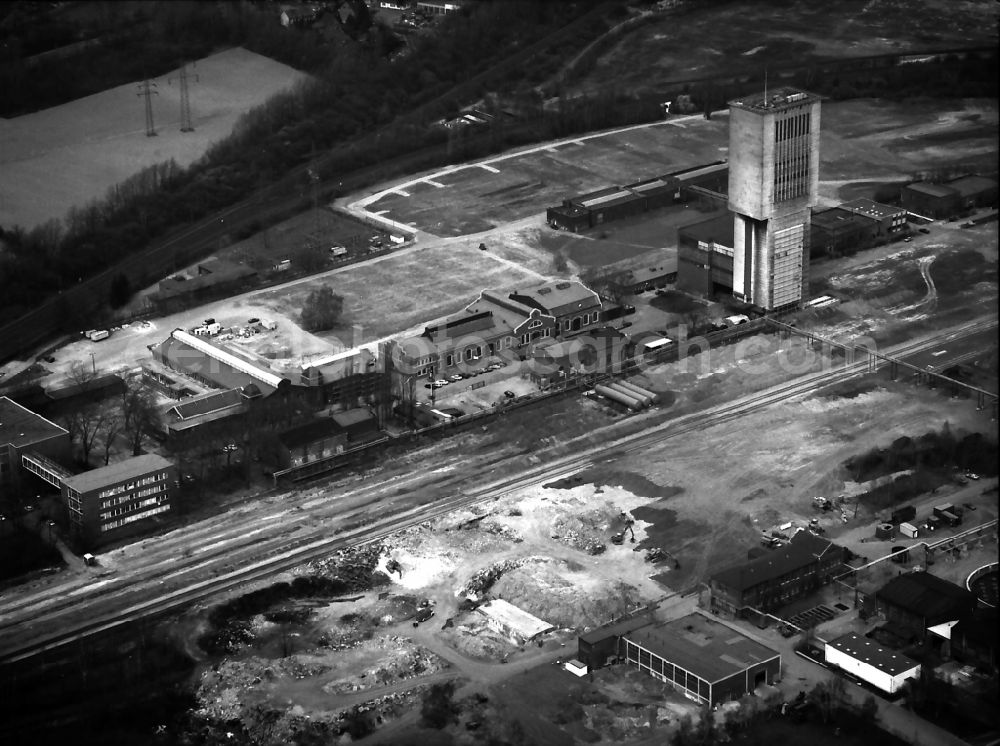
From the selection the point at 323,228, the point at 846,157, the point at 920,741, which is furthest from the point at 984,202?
the point at 920,741

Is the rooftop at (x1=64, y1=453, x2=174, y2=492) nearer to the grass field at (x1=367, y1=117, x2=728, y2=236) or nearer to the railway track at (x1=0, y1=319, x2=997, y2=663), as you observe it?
the railway track at (x1=0, y1=319, x2=997, y2=663)

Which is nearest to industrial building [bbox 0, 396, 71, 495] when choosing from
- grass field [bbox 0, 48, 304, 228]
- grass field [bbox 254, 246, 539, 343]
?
grass field [bbox 254, 246, 539, 343]

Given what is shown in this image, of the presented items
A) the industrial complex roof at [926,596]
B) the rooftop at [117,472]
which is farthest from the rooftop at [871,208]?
the rooftop at [117,472]

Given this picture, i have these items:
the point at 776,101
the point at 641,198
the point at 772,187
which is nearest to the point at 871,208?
the point at 641,198

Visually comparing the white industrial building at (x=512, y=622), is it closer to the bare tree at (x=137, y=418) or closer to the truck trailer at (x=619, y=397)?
the truck trailer at (x=619, y=397)

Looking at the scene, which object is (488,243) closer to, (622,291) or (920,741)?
(622,291)
